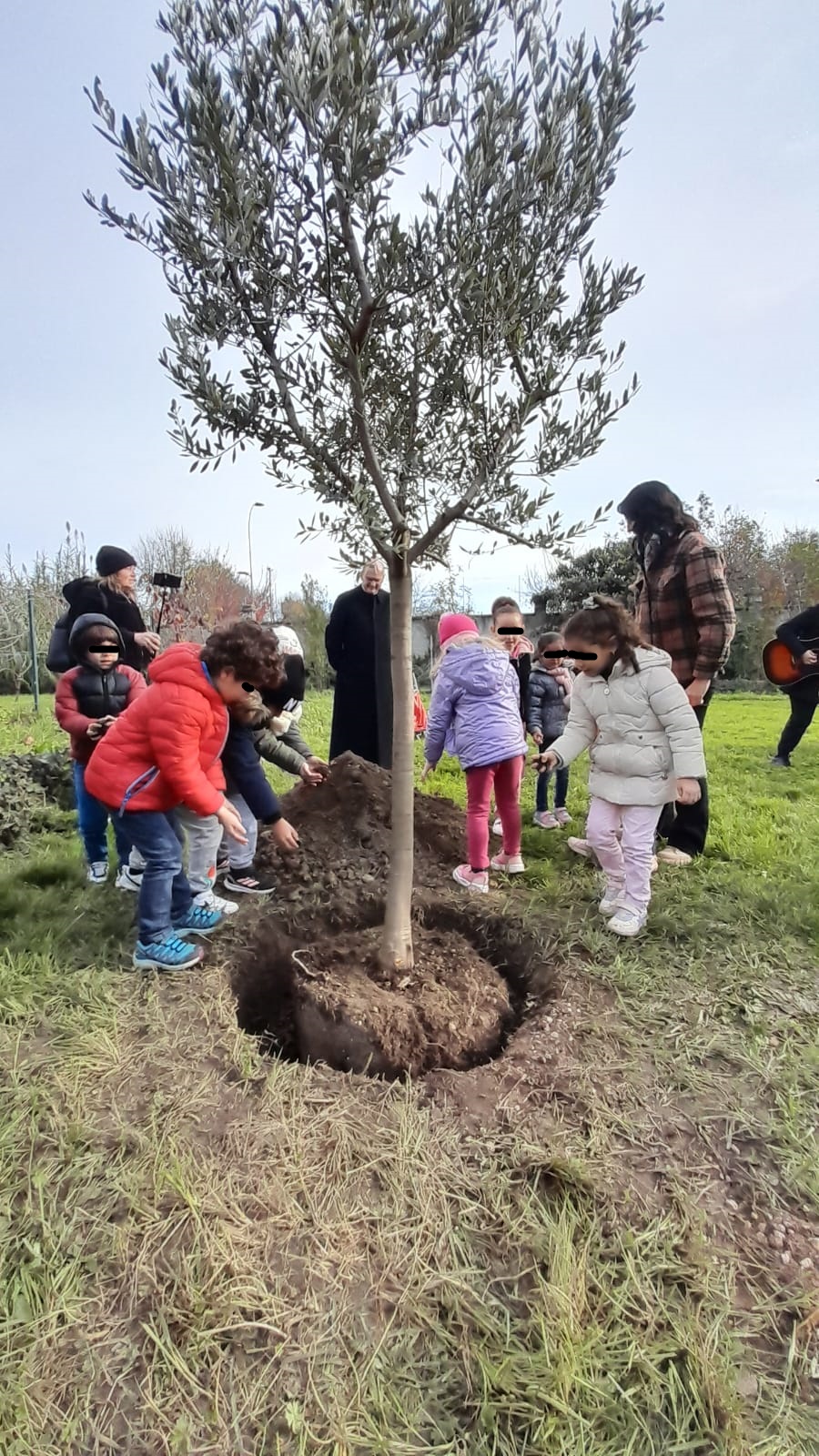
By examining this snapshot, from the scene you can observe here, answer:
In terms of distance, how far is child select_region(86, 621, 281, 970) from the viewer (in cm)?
348

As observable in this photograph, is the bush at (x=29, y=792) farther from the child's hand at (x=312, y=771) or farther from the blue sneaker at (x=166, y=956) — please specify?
the blue sneaker at (x=166, y=956)

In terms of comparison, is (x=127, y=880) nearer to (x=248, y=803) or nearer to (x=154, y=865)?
(x=248, y=803)

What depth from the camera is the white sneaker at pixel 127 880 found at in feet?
15.3

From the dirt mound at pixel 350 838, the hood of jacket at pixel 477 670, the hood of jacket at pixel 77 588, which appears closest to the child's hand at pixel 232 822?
the dirt mound at pixel 350 838

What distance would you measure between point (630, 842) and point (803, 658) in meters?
5.69

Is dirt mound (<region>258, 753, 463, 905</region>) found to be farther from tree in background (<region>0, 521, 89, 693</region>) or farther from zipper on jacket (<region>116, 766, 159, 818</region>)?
tree in background (<region>0, 521, 89, 693</region>)

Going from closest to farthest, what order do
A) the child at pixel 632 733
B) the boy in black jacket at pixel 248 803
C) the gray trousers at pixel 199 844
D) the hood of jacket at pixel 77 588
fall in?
the child at pixel 632 733 < the gray trousers at pixel 199 844 < the boy in black jacket at pixel 248 803 < the hood of jacket at pixel 77 588

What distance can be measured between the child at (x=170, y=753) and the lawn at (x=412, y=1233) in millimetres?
354

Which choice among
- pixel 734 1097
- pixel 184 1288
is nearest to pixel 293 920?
pixel 184 1288

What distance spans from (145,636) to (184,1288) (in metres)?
4.38

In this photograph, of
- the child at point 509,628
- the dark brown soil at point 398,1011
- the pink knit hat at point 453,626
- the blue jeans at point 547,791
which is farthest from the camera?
the blue jeans at point 547,791

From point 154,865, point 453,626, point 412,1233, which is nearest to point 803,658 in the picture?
point 453,626

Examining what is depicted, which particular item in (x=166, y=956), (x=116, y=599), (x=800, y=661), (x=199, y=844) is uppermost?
(x=116, y=599)

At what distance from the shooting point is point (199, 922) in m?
4.04
